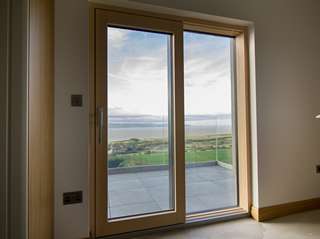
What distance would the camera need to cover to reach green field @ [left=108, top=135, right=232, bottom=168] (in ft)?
6.99

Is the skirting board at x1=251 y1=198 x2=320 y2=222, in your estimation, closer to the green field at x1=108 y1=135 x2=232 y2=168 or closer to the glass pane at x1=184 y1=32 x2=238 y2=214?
the glass pane at x1=184 y1=32 x2=238 y2=214

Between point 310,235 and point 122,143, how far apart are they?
194cm

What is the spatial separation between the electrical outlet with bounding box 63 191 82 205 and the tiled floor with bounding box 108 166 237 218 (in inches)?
12.7

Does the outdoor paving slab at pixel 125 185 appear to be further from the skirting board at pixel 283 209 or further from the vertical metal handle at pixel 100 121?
the skirting board at pixel 283 209

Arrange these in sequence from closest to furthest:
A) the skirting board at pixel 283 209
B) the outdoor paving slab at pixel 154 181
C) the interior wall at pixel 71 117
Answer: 1. the interior wall at pixel 71 117
2. the outdoor paving slab at pixel 154 181
3. the skirting board at pixel 283 209

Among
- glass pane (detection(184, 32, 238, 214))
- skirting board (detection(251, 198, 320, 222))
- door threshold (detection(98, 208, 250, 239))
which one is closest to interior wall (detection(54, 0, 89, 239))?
door threshold (detection(98, 208, 250, 239))

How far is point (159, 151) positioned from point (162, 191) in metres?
0.41

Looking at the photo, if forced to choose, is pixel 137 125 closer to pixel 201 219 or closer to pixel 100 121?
pixel 100 121

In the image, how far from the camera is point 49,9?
1661mm

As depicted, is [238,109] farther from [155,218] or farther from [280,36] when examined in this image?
[155,218]

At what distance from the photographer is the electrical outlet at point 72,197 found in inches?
71.4

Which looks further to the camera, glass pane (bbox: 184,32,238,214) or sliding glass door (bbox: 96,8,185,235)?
glass pane (bbox: 184,32,238,214)

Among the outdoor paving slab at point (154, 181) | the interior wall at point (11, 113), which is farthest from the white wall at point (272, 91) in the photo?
the interior wall at point (11, 113)

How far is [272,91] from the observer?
2.49m
